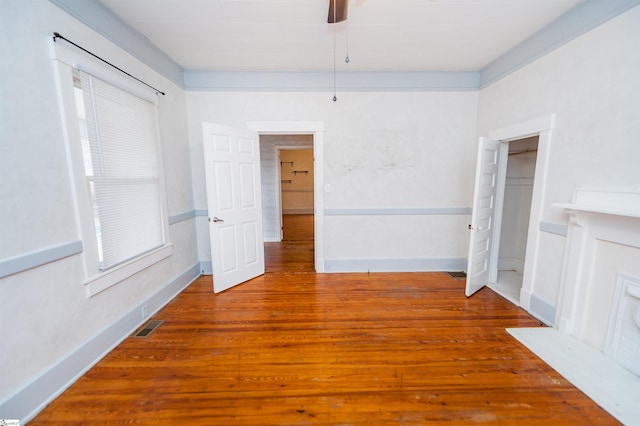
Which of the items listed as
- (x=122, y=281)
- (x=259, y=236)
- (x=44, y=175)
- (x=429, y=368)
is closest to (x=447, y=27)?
(x=429, y=368)

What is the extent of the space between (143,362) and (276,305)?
3.94 ft

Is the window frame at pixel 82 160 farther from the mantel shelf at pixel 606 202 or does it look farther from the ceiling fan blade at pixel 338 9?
the mantel shelf at pixel 606 202

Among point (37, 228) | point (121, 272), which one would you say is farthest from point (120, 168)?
point (121, 272)

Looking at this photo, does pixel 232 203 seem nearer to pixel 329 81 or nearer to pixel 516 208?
pixel 329 81

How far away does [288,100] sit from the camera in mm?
3209

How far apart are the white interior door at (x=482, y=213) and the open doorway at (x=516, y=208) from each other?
42cm

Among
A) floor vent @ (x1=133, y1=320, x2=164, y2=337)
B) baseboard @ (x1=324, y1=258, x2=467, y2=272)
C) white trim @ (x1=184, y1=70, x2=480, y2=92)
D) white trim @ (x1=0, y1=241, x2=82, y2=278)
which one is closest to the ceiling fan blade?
white trim @ (x1=184, y1=70, x2=480, y2=92)

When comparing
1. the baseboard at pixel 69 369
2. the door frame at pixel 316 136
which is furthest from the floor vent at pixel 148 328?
the door frame at pixel 316 136

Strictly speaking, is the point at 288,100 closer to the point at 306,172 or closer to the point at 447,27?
the point at 447,27

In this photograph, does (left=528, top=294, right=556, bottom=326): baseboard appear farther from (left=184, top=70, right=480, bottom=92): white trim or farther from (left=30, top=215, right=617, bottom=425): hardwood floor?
(left=184, top=70, right=480, bottom=92): white trim

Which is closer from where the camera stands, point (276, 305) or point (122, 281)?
point (122, 281)

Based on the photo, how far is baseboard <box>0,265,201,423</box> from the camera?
134cm

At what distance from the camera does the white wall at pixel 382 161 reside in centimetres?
322

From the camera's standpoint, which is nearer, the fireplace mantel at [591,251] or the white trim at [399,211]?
the fireplace mantel at [591,251]
